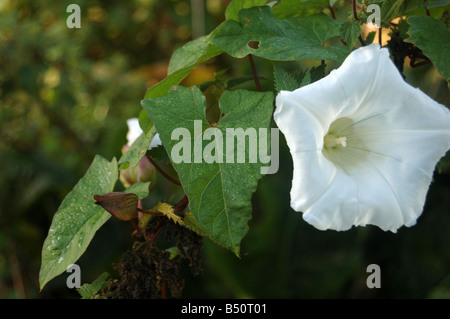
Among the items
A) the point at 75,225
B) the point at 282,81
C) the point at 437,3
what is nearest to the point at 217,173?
the point at 282,81

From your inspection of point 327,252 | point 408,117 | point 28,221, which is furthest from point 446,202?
point 28,221

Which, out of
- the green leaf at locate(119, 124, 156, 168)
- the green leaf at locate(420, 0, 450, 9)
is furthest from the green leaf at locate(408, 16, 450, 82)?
the green leaf at locate(119, 124, 156, 168)

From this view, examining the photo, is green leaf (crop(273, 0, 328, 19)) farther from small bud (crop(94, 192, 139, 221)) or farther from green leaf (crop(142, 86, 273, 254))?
small bud (crop(94, 192, 139, 221))

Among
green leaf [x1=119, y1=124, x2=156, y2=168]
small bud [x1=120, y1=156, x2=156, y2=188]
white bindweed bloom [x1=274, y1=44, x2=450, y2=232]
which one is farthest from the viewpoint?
small bud [x1=120, y1=156, x2=156, y2=188]

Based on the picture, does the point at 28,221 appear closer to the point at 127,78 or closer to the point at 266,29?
the point at 127,78

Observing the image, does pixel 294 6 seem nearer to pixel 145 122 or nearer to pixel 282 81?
pixel 282 81

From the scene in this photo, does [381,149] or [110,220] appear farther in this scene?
[110,220]
